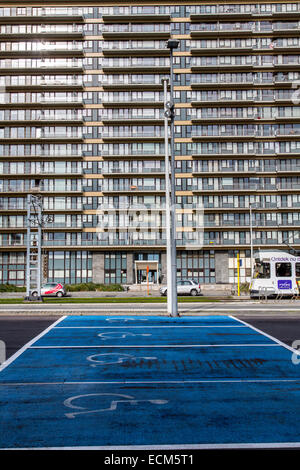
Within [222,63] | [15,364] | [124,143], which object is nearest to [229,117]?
[222,63]

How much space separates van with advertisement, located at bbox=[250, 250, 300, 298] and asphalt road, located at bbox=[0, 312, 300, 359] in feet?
43.8

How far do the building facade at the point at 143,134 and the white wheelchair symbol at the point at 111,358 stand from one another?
145 ft

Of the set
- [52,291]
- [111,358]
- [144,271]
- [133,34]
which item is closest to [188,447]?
[111,358]

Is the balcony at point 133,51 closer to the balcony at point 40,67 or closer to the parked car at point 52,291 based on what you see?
the balcony at point 40,67

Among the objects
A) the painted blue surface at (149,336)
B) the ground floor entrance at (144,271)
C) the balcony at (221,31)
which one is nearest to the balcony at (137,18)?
the balcony at (221,31)

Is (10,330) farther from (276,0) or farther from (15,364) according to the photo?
(276,0)

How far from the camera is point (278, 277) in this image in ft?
102

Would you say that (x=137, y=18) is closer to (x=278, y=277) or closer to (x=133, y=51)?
(x=133, y=51)

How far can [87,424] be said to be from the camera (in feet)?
18.5

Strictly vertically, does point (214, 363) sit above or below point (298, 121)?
below

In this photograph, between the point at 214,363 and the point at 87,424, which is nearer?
the point at 87,424

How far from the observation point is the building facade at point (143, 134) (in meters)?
55.1

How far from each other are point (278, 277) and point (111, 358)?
2400 centimetres
